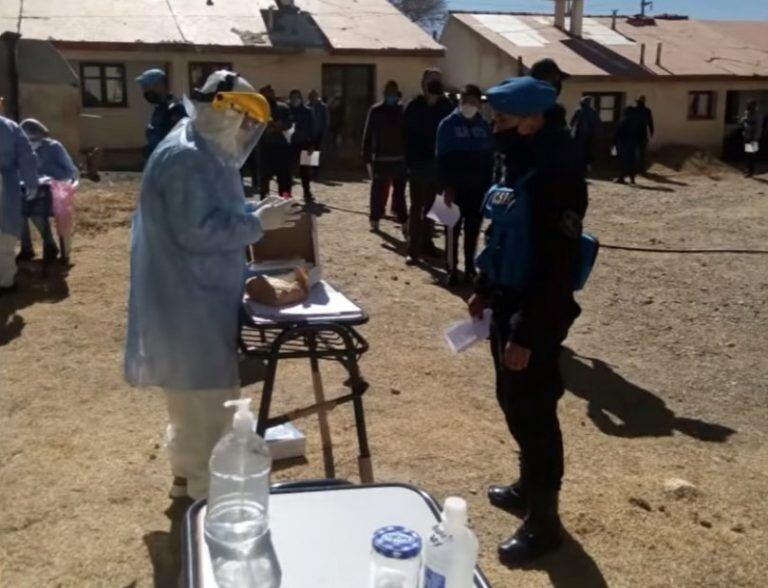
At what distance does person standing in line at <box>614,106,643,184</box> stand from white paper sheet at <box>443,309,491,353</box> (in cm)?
1534

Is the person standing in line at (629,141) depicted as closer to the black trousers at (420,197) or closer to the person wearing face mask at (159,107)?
the black trousers at (420,197)

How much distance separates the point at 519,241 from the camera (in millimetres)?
3303

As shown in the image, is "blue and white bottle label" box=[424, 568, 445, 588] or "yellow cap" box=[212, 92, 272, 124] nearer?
"blue and white bottle label" box=[424, 568, 445, 588]

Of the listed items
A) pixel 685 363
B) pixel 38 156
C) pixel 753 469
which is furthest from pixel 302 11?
pixel 753 469

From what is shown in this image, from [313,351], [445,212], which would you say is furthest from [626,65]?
[313,351]

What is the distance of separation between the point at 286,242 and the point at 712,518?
224 cm

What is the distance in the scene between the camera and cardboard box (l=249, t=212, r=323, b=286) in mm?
4246

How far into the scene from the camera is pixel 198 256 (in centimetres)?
357

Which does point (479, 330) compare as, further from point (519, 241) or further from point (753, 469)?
point (753, 469)

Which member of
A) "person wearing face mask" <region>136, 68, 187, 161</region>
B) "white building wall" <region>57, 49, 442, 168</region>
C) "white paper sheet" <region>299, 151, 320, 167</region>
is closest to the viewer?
"person wearing face mask" <region>136, 68, 187, 161</region>

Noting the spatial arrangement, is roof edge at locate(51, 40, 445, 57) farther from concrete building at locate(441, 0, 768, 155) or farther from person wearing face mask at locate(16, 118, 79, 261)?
person wearing face mask at locate(16, 118, 79, 261)

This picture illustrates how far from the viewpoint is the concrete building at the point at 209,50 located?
19.4m

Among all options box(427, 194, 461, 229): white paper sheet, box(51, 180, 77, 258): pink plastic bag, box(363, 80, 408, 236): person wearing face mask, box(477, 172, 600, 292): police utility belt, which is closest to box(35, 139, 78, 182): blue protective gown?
box(51, 180, 77, 258): pink plastic bag

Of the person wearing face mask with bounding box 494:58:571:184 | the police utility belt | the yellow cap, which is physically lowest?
the police utility belt
